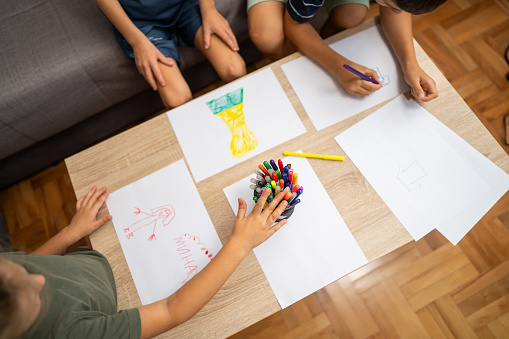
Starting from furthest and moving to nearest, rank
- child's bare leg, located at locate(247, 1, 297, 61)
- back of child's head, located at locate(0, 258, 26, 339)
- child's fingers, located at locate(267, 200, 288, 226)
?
child's bare leg, located at locate(247, 1, 297, 61), child's fingers, located at locate(267, 200, 288, 226), back of child's head, located at locate(0, 258, 26, 339)

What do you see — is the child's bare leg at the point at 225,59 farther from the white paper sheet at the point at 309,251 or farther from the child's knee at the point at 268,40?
the white paper sheet at the point at 309,251

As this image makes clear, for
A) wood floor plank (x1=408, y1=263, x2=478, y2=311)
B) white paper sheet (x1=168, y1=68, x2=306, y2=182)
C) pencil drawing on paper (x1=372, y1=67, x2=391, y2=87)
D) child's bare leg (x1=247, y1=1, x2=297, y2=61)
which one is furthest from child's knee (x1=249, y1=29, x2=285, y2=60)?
wood floor plank (x1=408, y1=263, x2=478, y2=311)

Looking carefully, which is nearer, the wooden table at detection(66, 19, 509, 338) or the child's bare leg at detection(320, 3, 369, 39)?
the wooden table at detection(66, 19, 509, 338)

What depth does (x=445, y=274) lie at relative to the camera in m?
1.12

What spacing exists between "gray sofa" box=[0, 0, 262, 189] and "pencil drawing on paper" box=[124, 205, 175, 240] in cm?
55

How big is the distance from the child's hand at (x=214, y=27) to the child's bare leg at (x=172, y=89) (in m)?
0.13

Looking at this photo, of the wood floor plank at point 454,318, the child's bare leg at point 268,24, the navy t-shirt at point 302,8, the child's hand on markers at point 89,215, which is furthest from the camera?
the wood floor plank at point 454,318

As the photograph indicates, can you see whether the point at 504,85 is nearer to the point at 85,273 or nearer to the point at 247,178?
the point at 247,178

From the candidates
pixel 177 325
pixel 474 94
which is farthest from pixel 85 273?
pixel 474 94

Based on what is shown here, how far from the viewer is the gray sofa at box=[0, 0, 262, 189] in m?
0.97

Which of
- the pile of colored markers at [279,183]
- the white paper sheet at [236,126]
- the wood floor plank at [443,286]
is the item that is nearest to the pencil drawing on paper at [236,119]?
the white paper sheet at [236,126]

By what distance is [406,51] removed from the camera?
2.47ft

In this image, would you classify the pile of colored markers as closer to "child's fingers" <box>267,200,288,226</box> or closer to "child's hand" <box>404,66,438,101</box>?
"child's fingers" <box>267,200,288,226</box>

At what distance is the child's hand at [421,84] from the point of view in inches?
28.1
